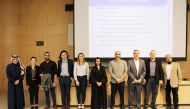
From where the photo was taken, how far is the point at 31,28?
9.26 m

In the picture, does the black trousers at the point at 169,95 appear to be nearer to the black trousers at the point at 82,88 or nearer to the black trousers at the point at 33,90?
the black trousers at the point at 82,88

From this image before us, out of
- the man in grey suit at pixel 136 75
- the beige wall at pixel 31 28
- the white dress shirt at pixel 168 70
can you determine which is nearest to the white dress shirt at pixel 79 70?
the man in grey suit at pixel 136 75

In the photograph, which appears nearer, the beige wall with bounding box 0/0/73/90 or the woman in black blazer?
the woman in black blazer

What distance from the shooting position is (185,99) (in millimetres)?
7352

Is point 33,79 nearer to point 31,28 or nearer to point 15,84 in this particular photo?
point 15,84

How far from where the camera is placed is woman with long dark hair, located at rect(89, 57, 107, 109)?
6809 mm

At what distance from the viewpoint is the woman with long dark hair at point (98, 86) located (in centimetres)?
681

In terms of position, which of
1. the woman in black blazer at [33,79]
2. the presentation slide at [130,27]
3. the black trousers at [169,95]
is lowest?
the black trousers at [169,95]

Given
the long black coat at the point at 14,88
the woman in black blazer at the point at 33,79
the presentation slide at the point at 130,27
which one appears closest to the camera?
the long black coat at the point at 14,88

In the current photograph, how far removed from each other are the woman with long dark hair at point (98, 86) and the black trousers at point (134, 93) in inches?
22.9

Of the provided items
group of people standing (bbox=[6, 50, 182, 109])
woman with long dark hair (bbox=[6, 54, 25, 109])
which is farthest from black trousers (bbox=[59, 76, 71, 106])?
woman with long dark hair (bbox=[6, 54, 25, 109])

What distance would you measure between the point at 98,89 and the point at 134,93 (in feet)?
2.82

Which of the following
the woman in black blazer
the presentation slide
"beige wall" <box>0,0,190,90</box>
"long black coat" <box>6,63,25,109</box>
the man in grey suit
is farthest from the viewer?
"beige wall" <box>0,0,190,90</box>

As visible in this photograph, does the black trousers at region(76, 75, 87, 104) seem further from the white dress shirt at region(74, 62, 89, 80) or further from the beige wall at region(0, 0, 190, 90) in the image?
the beige wall at region(0, 0, 190, 90)
